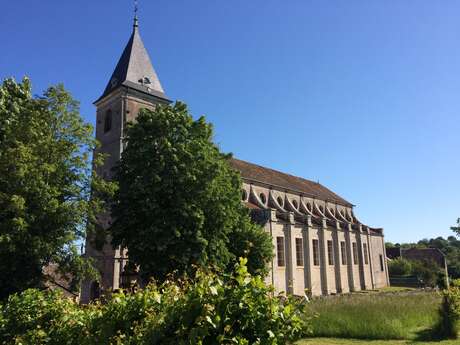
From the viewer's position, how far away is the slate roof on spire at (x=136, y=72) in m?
29.8

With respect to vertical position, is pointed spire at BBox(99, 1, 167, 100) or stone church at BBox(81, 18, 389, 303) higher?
pointed spire at BBox(99, 1, 167, 100)

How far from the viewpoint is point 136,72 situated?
30609 millimetres

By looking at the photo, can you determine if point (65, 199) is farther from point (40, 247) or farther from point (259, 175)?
point (259, 175)

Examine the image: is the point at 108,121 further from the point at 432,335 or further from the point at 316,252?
the point at 432,335

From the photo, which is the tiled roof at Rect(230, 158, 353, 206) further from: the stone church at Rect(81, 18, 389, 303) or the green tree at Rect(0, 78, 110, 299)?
the green tree at Rect(0, 78, 110, 299)

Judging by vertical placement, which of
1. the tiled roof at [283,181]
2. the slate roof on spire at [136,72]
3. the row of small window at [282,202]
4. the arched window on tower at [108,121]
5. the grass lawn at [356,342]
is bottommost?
the grass lawn at [356,342]

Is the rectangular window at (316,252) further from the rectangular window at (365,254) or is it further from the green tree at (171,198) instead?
the green tree at (171,198)

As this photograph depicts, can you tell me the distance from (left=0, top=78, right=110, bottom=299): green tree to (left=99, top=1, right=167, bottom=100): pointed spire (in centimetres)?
1297

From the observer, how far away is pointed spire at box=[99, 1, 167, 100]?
29.8 metres

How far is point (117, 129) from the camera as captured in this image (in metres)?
28.4

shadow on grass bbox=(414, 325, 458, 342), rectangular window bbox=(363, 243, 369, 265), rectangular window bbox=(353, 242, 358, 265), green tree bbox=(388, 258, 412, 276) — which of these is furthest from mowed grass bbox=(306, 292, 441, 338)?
green tree bbox=(388, 258, 412, 276)

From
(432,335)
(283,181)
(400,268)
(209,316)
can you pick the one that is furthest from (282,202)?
(209,316)

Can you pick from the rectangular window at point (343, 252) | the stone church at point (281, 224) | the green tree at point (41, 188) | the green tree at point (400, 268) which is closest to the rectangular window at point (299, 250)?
the stone church at point (281, 224)

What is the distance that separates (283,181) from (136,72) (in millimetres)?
21096
